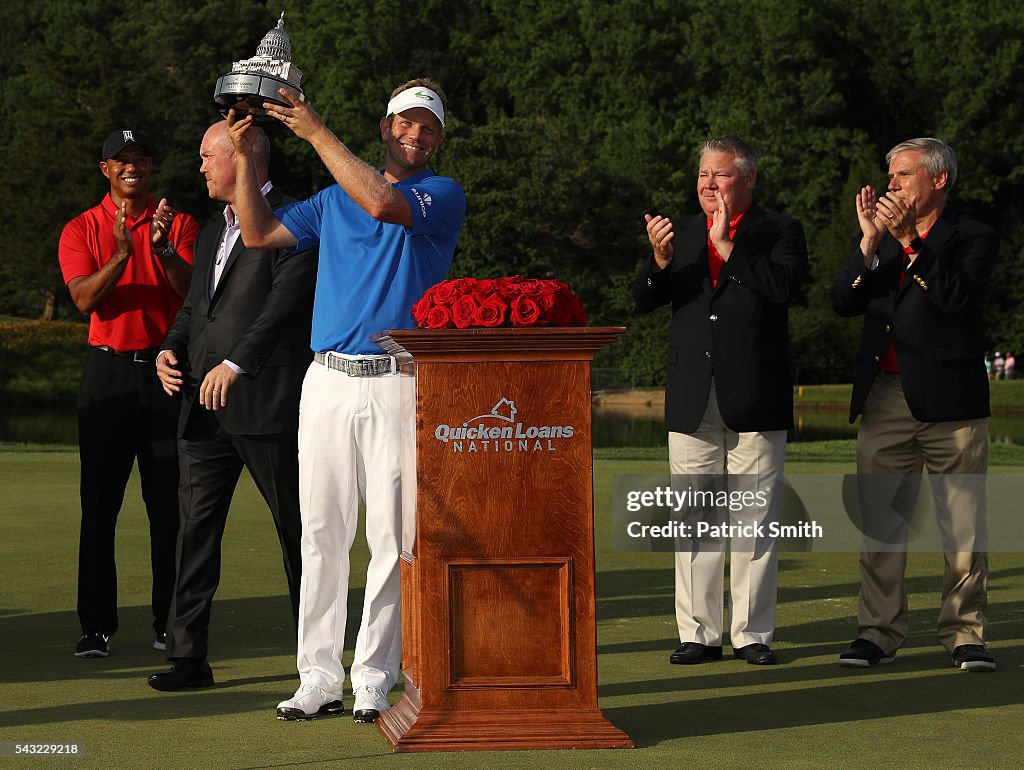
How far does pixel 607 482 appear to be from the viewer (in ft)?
52.2

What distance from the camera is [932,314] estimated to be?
7.51 m

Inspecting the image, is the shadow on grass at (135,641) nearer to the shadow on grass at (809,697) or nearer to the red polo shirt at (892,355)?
the shadow on grass at (809,697)

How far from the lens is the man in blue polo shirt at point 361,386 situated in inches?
240

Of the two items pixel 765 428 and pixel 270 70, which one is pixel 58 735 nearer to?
pixel 270 70

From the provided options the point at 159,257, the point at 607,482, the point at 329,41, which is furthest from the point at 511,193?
the point at 159,257

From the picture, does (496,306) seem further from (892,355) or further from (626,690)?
(892,355)

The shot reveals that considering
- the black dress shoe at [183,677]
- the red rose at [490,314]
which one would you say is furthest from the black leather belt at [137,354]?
the red rose at [490,314]

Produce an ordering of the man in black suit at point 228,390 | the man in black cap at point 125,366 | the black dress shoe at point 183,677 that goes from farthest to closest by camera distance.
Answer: the man in black cap at point 125,366, the man in black suit at point 228,390, the black dress shoe at point 183,677

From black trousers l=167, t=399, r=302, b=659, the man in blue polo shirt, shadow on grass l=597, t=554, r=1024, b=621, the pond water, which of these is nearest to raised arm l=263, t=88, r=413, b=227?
the man in blue polo shirt

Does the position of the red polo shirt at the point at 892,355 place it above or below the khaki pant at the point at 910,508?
above

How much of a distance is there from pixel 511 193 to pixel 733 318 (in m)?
48.5

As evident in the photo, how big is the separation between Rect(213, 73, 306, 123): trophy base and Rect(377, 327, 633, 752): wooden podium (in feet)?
3.66

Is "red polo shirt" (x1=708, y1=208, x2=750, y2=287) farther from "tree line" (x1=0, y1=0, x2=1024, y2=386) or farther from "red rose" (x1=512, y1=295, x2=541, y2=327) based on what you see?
"tree line" (x1=0, y1=0, x2=1024, y2=386)

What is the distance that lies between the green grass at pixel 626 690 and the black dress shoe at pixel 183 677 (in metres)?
0.11
